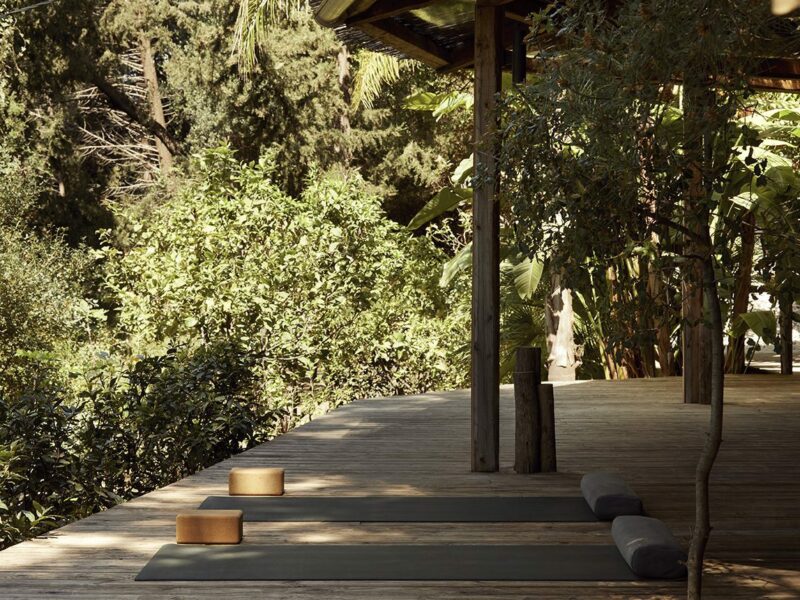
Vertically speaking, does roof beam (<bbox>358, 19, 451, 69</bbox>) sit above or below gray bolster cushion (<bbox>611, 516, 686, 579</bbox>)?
above

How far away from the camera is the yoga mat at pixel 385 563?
3303mm

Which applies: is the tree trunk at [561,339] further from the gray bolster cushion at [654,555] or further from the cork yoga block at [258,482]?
the gray bolster cushion at [654,555]

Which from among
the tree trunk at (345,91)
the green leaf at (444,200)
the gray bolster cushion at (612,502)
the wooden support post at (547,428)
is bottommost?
the gray bolster cushion at (612,502)

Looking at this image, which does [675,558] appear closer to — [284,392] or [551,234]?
[551,234]

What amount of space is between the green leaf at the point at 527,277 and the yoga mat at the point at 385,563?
19.2 feet

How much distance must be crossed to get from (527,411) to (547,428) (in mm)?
153

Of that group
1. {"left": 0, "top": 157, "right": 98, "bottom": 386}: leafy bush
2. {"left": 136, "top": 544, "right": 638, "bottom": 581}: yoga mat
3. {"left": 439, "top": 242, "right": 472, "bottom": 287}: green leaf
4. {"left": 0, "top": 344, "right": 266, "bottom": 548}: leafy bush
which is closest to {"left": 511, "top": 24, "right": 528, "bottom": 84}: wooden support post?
{"left": 0, "top": 344, "right": 266, "bottom": 548}: leafy bush

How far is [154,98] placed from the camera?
822 inches

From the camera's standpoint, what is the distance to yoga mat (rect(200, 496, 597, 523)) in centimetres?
416

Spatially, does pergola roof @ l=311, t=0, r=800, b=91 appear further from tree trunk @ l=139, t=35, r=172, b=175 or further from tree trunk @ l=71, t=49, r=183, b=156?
tree trunk @ l=139, t=35, r=172, b=175

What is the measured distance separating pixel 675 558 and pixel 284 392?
6442 mm

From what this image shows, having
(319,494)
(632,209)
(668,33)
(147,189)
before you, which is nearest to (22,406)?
(319,494)

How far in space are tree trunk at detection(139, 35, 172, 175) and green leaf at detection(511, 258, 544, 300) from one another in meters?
12.6

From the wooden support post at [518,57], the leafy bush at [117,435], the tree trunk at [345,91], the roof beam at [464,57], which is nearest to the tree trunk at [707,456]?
the leafy bush at [117,435]
